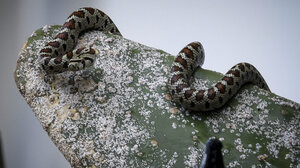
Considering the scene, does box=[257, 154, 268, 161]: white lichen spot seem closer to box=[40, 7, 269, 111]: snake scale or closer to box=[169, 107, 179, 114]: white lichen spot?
box=[40, 7, 269, 111]: snake scale

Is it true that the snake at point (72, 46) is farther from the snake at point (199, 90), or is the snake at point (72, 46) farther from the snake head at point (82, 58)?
the snake at point (199, 90)

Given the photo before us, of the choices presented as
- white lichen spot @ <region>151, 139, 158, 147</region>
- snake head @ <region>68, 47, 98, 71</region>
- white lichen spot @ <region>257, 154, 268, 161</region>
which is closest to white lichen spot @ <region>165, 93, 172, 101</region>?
white lichen spot @ <region>151, 139, 158, 147</region>

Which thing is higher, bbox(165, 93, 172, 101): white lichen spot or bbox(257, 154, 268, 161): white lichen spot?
bbox(165, 93, 172, 101): white lichen spot

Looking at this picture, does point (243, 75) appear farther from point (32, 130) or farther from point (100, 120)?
point (32, 130)

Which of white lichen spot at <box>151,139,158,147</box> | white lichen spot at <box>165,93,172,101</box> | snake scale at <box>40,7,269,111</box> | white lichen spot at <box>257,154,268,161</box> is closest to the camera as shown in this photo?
white lichen spot at <box>257,154,268,161</box>

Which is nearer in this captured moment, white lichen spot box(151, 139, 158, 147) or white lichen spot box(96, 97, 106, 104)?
white lichen spot box(151, 139, 158, 147)

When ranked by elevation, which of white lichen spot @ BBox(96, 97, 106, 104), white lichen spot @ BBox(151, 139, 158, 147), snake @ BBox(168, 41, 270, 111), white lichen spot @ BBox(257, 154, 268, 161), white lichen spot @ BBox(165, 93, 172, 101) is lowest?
white lichen spot @ BBox(151, 139, 158, 147)

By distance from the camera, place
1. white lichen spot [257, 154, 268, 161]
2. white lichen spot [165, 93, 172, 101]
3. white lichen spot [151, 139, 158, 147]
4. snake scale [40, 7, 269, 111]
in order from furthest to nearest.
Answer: white lichen spot [165, 93, 172, 101]
snake scale [40, 7, 269, 111]
white lichen spot [151, 139, 158, 147]
white lichen spot [257, 154, 268, 161]

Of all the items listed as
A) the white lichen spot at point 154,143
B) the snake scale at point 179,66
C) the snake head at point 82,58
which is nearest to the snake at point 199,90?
the snake scale at point 179,66

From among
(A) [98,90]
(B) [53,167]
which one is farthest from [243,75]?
(B) [53,167]
